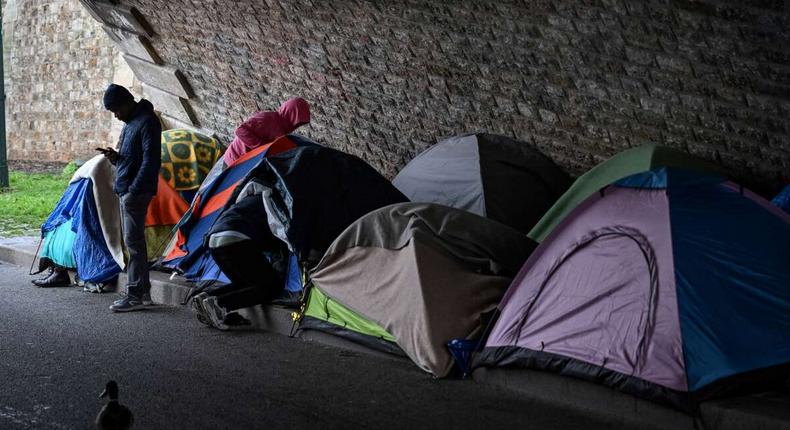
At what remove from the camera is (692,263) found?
16.8 ft

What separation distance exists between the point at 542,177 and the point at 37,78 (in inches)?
672

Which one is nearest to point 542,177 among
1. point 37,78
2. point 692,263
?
point 692,263

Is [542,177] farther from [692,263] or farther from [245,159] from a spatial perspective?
[692,263]

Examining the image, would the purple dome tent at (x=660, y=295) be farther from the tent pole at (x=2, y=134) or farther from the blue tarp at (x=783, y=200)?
the tent pole at (x=2, y=134)

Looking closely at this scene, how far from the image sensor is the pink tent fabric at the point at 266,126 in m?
9.18

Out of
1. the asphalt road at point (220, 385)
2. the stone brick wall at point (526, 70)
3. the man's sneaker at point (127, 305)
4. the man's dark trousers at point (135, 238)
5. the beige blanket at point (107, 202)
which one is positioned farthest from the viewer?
the beige blanket at point (107, 202)

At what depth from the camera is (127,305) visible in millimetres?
8055

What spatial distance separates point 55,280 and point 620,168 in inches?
215

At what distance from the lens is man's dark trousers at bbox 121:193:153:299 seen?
26.6 ft

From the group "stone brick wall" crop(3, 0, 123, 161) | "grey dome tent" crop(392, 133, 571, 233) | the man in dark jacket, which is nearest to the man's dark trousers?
the man in dark jacket

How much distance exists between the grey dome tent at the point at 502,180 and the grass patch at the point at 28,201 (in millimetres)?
6636

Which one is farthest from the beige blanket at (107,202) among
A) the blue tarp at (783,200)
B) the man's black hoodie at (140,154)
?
the blue tarp at (783,200)

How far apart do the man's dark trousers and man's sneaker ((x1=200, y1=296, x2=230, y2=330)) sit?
1.16 metres

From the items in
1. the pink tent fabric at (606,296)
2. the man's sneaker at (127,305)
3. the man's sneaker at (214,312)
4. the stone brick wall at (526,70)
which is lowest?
the man's sneaker at (127,305)
